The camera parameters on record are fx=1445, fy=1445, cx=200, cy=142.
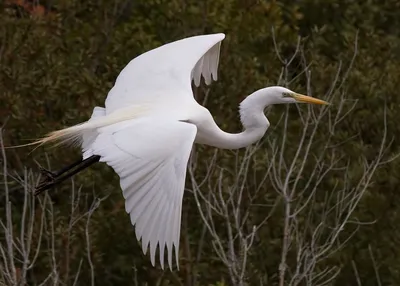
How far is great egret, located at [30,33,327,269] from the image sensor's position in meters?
5.52

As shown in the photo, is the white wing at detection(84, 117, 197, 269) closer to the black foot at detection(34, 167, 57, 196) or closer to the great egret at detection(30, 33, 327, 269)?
the great egret at detection(30, 33, 327, 269)

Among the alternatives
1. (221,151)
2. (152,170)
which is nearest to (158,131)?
(152,170)

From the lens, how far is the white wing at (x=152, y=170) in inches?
215

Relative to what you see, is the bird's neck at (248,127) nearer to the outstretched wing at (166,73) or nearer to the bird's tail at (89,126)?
the outstretched wing at (166,73)

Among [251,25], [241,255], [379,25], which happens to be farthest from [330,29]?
[241,255]

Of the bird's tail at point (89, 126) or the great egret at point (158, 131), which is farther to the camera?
the bird's tail at point (89, 126)

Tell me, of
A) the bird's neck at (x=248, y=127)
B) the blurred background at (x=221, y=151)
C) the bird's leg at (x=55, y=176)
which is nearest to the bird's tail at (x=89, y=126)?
the bird's leg at (x=55, y=176)

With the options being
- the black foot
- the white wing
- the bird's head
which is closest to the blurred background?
the black foot

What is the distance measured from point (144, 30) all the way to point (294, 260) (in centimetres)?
184

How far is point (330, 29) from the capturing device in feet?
33.6

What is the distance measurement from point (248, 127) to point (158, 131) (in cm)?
89

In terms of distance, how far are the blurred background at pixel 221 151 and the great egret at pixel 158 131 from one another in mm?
752

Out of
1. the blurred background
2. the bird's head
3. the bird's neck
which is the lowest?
the blurred background

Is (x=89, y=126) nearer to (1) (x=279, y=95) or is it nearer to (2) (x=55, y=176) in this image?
(2) (x=55, y=176)
